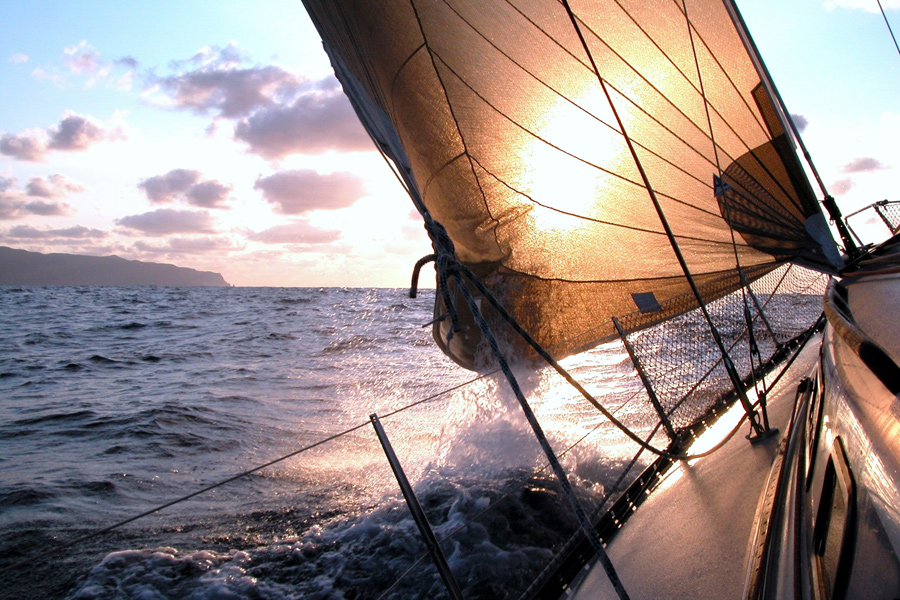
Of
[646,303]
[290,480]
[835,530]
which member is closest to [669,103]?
[646,303]

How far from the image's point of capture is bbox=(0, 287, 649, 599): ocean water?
2570mm

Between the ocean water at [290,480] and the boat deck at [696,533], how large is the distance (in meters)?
0.47

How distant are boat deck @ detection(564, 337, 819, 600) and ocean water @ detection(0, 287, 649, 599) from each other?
0.47 meters

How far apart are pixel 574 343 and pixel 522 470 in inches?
35.6

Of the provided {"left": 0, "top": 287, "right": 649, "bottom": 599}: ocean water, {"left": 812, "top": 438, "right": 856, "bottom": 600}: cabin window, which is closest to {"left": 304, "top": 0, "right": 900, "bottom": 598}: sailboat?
{"left": 812, "top": 438, "right": 856, "bottom": 600}: cabin window

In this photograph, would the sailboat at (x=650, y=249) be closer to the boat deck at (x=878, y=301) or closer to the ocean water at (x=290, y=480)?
the boat deck at (x=878, y=301)

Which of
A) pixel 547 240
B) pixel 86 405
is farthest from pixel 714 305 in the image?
pixel 86 405

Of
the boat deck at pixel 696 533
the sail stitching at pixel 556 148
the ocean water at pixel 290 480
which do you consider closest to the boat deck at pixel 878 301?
the boat deck at pixel 696 533

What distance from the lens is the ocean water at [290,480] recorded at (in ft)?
8.43

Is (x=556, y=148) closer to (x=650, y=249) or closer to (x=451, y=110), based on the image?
(x=451, y=110)

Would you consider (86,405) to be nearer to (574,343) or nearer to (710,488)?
(574,343)

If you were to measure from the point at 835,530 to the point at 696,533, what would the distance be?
914 millimetres

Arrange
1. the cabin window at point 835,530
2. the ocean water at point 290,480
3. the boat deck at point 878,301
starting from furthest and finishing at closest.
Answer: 1. the ocean water at point 290,480
2. the boat deck at point 878,301
3. the cabin window at point 835,530

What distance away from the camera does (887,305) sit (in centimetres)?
153
